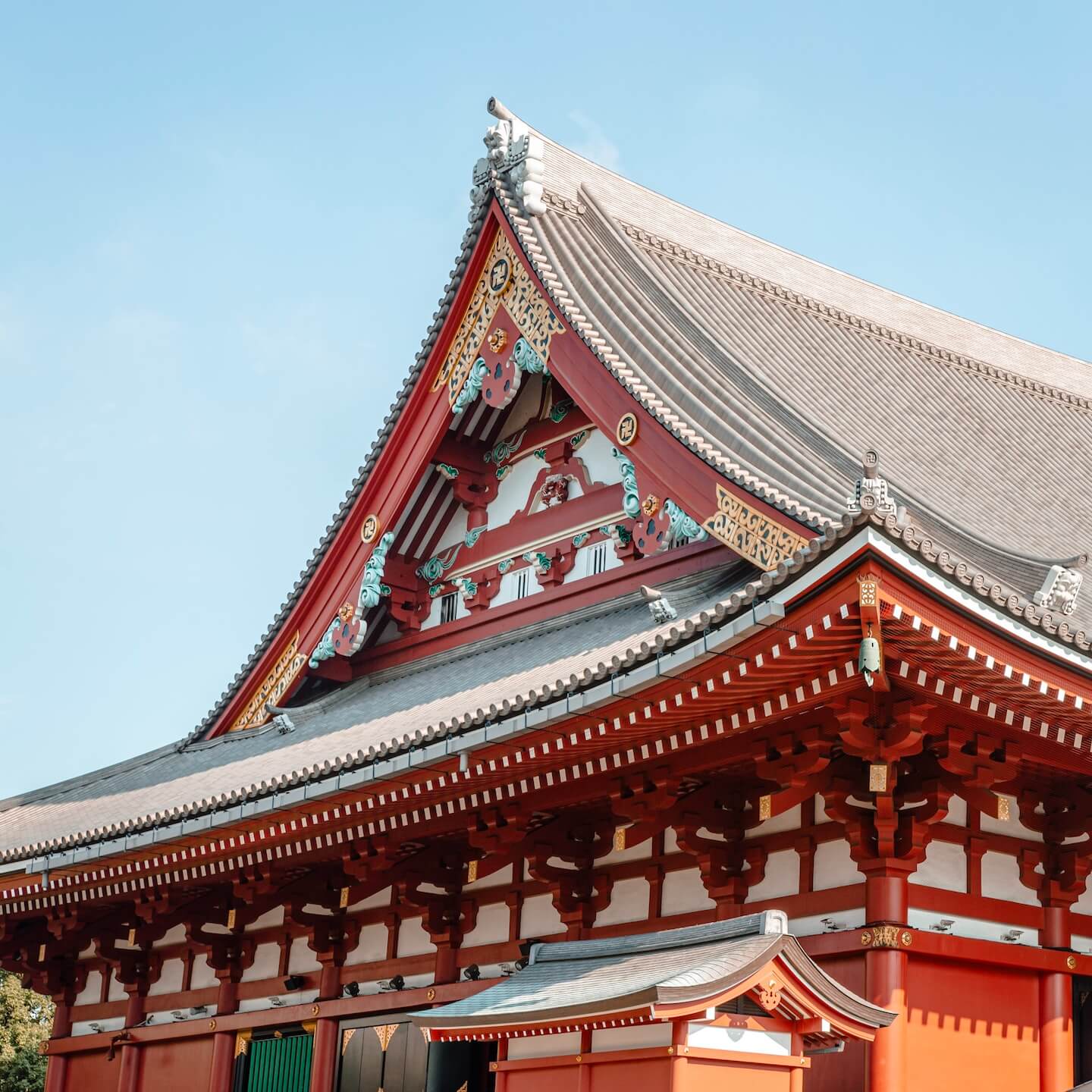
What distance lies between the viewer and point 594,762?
10.4 m

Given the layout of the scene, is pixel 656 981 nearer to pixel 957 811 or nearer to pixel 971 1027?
pixel 971 1027

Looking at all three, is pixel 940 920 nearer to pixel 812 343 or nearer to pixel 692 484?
pixel 692 484

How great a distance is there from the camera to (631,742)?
10039 mm

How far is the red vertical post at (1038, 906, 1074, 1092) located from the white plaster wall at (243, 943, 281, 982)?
22.8ft

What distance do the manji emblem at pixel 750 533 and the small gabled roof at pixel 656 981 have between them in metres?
2.43

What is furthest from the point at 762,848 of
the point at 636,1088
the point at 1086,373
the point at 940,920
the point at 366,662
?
the point at 1086,373

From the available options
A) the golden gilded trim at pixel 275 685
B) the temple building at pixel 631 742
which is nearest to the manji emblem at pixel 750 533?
the temple building at pixel 631 742

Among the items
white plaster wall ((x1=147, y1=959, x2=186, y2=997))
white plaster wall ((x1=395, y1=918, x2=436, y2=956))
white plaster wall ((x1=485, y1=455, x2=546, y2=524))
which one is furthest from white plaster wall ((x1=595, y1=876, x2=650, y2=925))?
white plaster wall ((x1=147, y1=959, x2=186, y2=997))

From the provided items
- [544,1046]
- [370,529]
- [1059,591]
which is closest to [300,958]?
[370,529]

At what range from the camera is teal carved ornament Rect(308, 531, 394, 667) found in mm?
15219

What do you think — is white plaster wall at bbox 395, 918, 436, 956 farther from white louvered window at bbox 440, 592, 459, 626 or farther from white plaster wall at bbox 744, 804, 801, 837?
white plaster wall at bbox 744, 804, 801, 837

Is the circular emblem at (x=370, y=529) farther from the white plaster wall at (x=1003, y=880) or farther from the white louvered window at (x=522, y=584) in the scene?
the white plaster wall at (x=1003, y=880)

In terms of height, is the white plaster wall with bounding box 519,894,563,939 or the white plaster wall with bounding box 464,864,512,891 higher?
the white plaster wall with bounding box 464,864,512,891

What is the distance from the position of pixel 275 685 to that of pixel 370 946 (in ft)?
11.5
